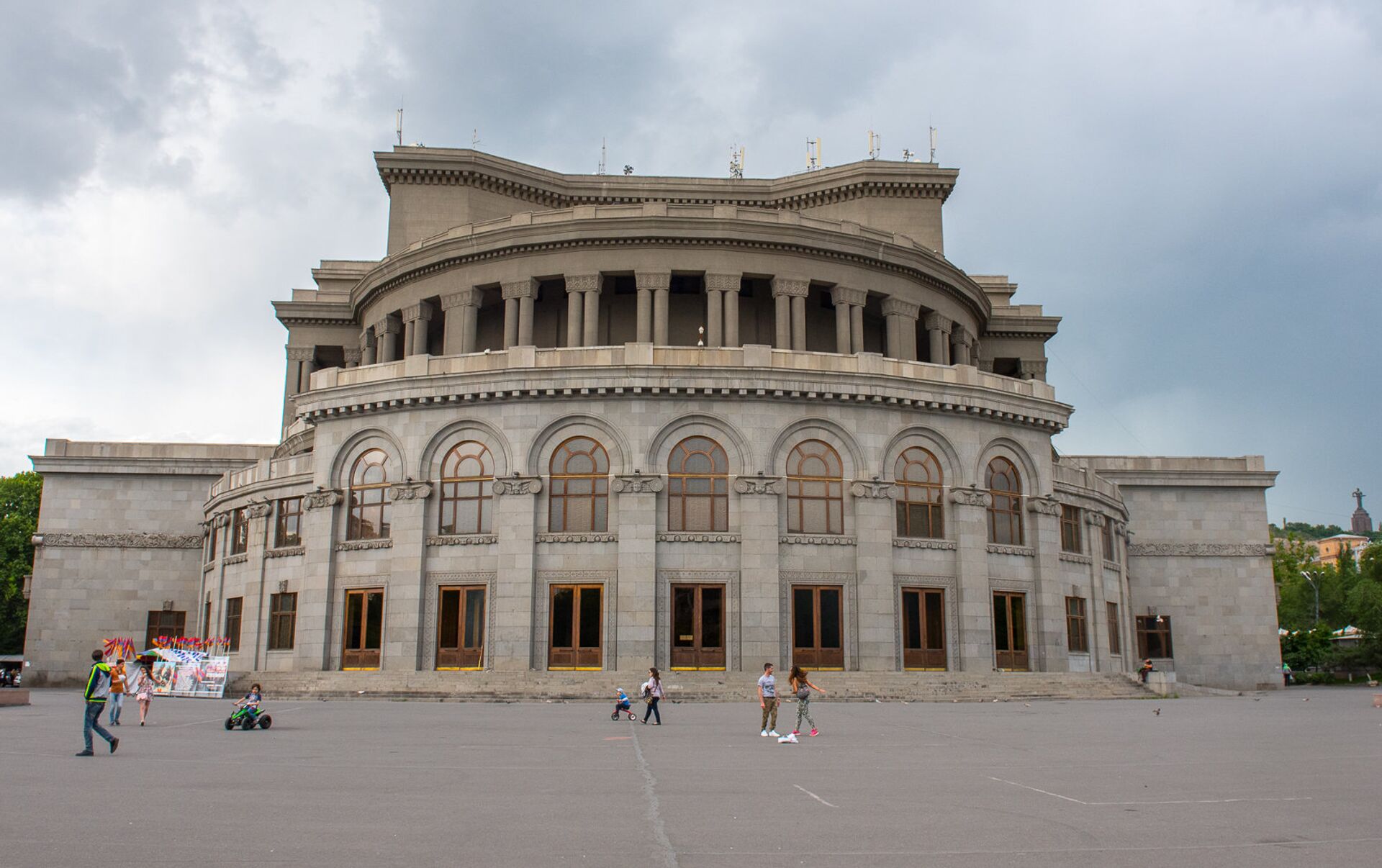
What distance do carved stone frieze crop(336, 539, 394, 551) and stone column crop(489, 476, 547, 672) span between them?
4.04m

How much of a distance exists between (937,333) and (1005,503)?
13039 mm

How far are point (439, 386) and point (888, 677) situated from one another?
17482 millimetres

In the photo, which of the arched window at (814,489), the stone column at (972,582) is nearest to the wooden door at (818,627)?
the arched window at (814,489)

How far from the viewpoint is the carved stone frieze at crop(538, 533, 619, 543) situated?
1524 inches

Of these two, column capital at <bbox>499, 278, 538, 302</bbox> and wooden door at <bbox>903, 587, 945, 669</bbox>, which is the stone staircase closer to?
wooden door at <bbox>903, 587, 945, 669</bbox>

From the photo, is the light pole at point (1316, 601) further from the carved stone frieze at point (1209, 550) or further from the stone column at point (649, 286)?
the stone column at point (649, 286)

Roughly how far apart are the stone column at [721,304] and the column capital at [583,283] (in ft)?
14.8

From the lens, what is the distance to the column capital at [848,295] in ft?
165

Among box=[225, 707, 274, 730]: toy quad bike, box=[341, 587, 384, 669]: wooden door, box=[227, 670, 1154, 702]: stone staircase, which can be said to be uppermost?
box=[341, 587, 384, 669]: wooden door

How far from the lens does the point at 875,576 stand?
39.3m

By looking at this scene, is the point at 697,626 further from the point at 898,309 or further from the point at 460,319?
the point at 898,309

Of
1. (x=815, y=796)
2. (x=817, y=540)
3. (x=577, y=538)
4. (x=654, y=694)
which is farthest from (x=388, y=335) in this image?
(x=815, y=796)

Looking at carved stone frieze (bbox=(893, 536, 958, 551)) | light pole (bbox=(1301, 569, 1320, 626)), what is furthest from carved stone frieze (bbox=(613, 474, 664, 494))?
light pole (bbox=(1301, 569, 1320, 626))

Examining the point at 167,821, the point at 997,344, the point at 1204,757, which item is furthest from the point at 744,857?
the point at 997,344
